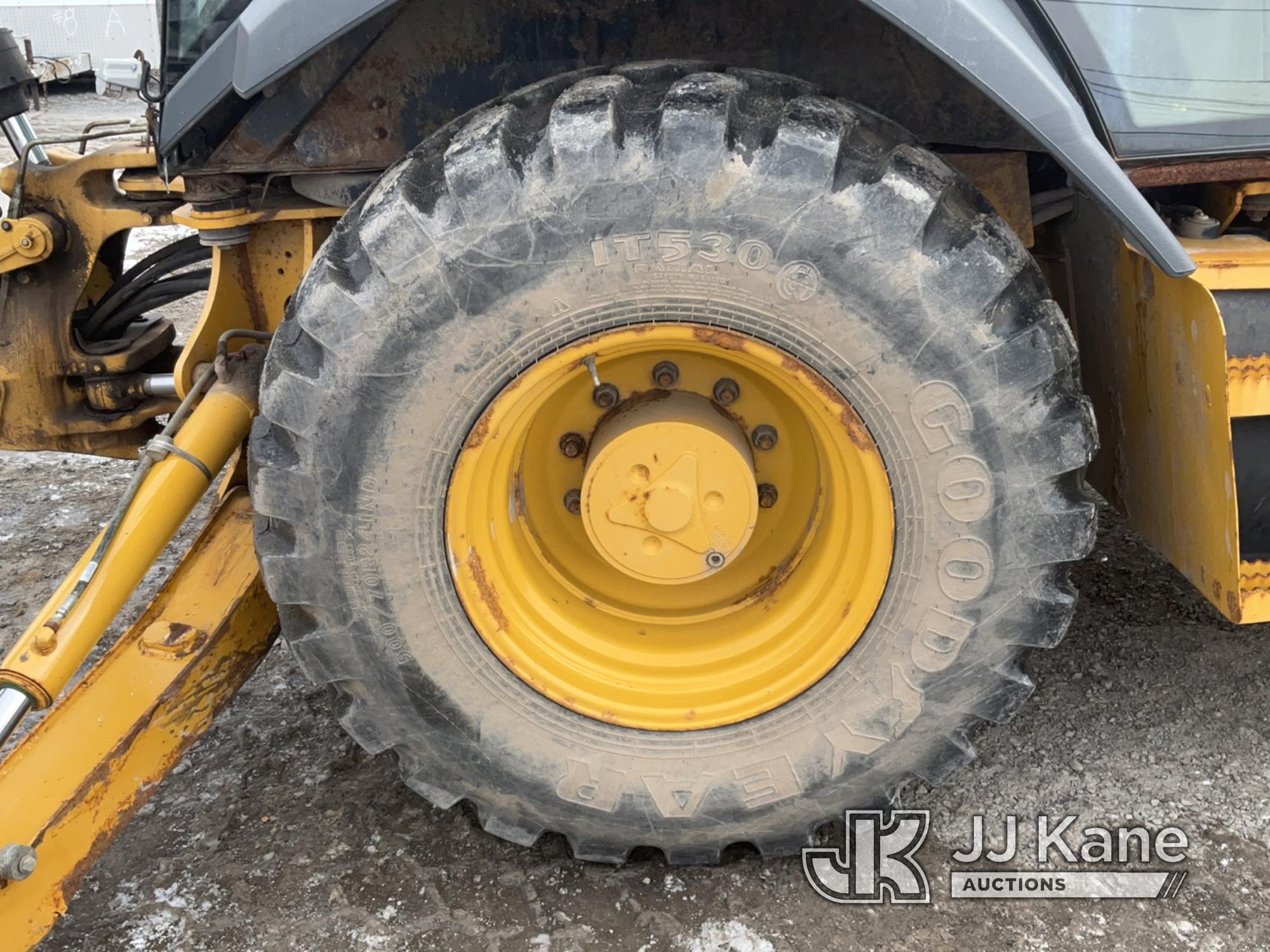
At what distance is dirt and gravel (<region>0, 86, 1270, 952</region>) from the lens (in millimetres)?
2012

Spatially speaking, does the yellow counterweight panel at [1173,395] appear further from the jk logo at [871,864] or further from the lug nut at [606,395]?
the lug nut at [606,395]

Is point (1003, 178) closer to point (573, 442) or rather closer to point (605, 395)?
point (605, 395)

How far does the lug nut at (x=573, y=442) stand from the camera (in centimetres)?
214

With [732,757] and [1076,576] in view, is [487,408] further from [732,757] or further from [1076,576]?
Result: [1076,576]

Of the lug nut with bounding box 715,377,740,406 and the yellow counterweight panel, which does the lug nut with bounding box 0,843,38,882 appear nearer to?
the lug nut with bounding box 715,377,740,406

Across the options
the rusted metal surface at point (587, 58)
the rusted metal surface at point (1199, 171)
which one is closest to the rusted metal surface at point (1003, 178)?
the rusted metal surface at point (587, 58)

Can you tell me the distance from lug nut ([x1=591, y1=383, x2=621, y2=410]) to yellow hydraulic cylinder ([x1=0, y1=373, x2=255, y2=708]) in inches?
27.8

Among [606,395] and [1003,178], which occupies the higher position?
[1003,178]

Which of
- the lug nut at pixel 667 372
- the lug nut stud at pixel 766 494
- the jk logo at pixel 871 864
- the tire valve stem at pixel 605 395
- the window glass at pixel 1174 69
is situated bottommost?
the jk logo at pixel 871 864

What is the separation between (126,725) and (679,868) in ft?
3.59

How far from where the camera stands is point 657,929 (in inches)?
79.2

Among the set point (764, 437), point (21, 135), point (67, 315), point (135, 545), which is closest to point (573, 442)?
point (764, 437)

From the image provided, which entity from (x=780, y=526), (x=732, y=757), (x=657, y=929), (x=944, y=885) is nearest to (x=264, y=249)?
(x=780, y=526)

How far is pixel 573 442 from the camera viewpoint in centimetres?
214
